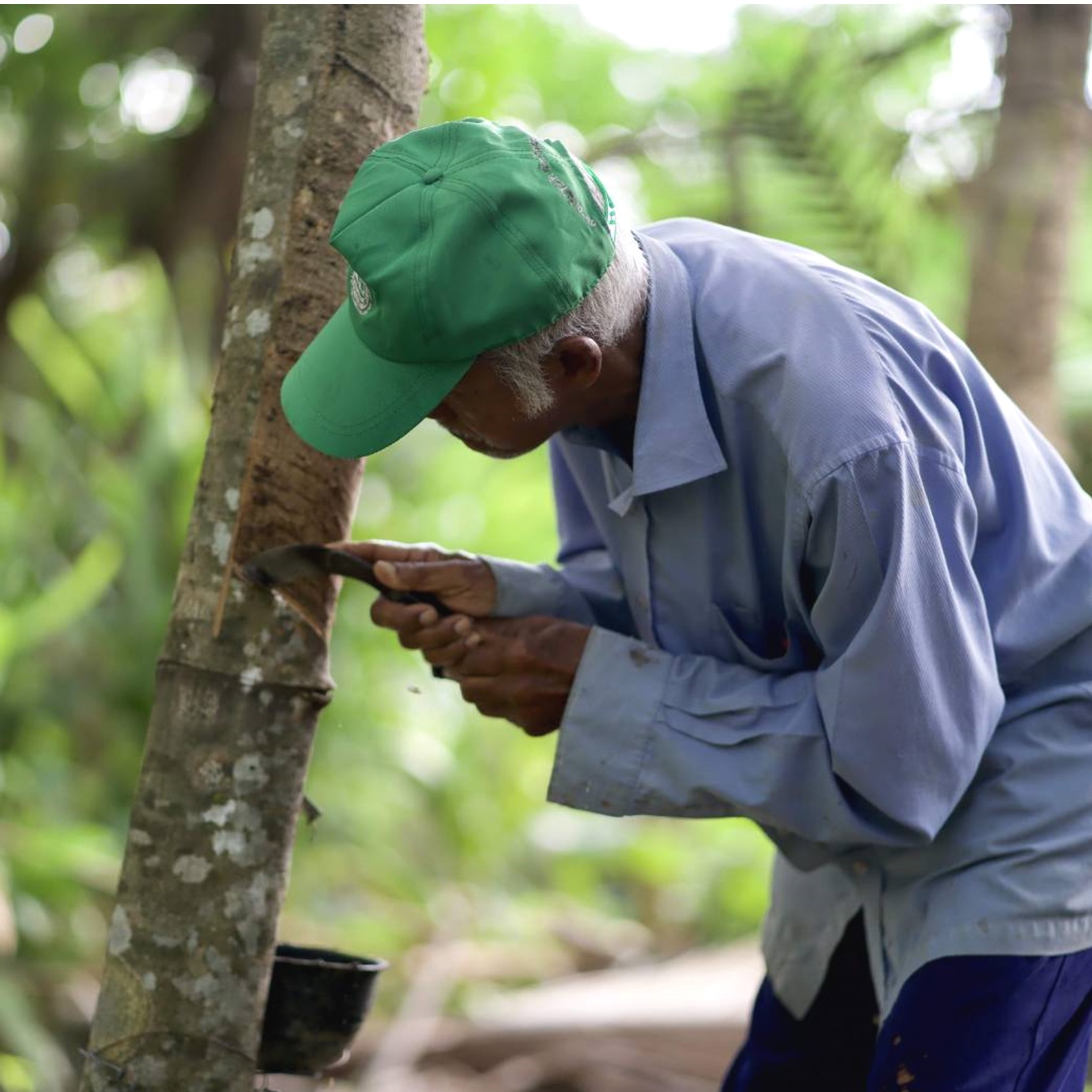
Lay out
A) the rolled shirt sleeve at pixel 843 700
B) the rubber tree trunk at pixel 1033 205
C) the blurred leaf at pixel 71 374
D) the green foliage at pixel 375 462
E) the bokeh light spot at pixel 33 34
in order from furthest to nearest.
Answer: the bokeh light spot at pixel 33 34 → the blurred leaf at pixel 71 374 → the rubber tree trunk at pixel 1033 205 → the green foliage at pixel 375 462 → the rolled shirt sleeve at pixel 843 700

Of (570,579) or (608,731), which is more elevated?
(570,579)

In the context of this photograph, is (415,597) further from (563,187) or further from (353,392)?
(563,187)

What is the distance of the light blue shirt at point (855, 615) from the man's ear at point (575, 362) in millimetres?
77

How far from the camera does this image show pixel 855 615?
1459mm

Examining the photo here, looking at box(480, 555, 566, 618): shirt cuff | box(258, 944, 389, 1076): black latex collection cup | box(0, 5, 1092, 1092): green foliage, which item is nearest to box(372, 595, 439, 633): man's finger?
box(480, 555, 566, 618): shirt cuff

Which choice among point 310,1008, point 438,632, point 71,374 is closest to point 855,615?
point 438,632

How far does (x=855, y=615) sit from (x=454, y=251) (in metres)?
0.58

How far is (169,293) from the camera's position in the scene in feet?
20.7

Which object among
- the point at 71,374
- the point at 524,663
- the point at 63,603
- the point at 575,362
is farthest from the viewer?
the point at 71,374

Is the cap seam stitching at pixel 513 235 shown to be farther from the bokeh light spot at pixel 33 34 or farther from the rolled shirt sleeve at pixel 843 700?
the bokeh light spot at pixel 33 34

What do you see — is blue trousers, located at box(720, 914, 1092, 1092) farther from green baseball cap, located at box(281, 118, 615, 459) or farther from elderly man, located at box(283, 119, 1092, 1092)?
green baseball cap, located at box(281, 118, 615, 459)

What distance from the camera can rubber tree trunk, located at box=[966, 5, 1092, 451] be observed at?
422 cm

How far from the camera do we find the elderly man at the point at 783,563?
1404mm

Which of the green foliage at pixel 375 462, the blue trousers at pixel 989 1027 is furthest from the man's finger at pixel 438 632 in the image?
the green foliage at pixel 375 462
